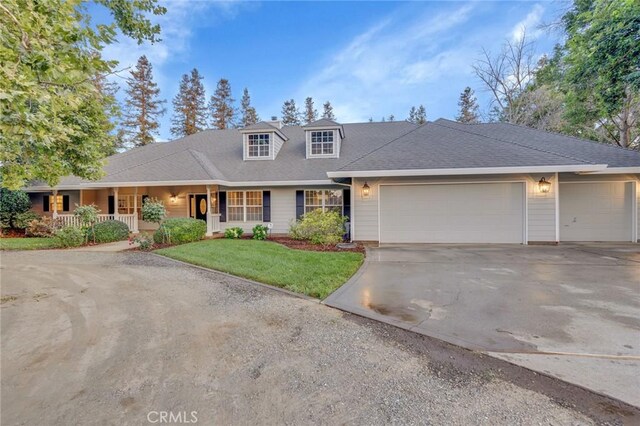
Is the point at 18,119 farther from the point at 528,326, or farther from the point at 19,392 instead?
the point at 528,326

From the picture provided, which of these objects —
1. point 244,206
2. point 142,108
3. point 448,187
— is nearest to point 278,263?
point 244,206

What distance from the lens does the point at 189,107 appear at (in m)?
31.5

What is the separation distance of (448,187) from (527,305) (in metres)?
6.46

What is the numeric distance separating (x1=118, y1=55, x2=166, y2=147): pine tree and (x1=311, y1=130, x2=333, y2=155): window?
23037 millimetres

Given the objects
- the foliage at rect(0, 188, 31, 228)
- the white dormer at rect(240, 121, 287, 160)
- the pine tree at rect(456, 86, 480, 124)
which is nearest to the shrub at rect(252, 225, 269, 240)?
the white dormer at rect(240, 121, 287, 160)

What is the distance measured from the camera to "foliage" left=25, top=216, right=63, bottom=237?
1203 centimetres

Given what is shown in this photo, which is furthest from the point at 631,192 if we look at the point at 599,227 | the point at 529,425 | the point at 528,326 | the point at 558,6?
the point at 529,425

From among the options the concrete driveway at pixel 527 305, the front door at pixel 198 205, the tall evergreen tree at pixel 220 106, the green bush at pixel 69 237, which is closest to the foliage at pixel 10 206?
the green bush at pixel 69 237

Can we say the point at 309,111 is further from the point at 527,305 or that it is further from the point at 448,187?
the point at 527,305

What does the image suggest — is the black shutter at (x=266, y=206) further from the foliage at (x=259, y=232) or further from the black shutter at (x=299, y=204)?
the black shutter at (x=299, y=204)

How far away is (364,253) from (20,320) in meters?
7.31

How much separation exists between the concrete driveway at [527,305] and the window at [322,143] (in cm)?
726

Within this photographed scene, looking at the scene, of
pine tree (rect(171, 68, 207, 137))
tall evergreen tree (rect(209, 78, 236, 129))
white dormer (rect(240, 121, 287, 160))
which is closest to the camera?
white dormer (rect(240, 121, 287, 160))

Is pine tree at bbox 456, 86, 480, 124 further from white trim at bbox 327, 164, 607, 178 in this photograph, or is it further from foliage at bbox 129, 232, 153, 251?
foliage at bbox 129, 232, 153, 251
